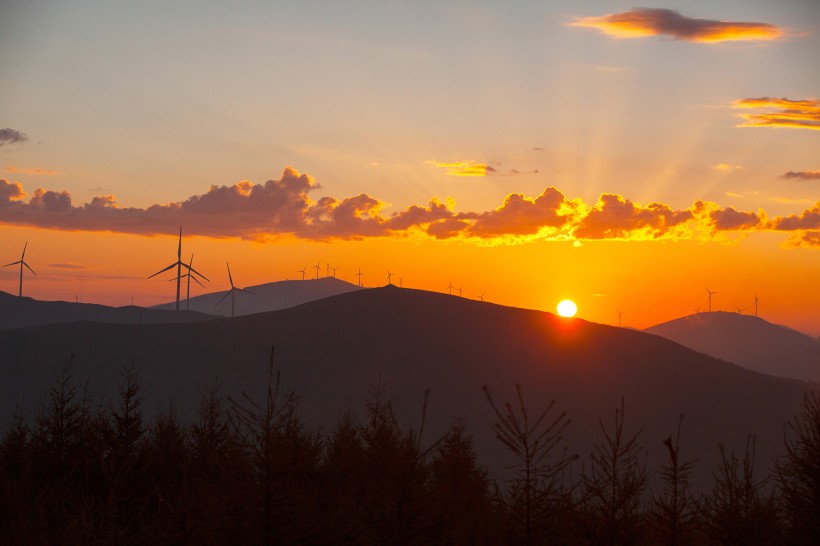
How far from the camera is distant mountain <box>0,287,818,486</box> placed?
107 m

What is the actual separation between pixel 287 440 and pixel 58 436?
82.4 feet

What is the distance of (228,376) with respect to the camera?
120 metres

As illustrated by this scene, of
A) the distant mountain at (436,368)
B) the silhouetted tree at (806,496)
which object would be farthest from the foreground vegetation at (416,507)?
the distant mountain at (436,368)

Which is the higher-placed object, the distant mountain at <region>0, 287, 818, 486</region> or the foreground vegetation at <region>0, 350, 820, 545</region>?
the foreground vegetation at <region>0, 350, 820, 545</region>

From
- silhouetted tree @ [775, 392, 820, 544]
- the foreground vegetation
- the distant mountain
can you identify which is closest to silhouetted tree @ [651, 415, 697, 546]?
the foreground vegetation

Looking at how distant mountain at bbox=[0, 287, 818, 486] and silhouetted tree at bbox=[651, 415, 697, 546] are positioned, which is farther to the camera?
distant mountain at bbox=[0, 287, 818, 486]

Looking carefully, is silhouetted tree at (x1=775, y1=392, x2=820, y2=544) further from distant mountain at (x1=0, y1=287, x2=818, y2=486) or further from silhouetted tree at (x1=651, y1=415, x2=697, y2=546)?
distant mountain at (x1=0, y1=287, x2=818, y2=486)

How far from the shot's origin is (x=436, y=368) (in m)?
124

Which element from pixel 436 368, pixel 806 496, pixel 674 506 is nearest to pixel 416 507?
pixel 674 506

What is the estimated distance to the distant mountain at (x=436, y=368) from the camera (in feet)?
352

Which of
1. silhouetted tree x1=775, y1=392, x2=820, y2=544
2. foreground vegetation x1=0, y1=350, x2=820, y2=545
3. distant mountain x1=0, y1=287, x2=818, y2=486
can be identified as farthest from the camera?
distant mountain x1=0, y1=287, x2=818, y2=486

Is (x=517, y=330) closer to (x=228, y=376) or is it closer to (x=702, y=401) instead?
(x=702, y=401)

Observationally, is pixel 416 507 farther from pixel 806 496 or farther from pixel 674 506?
pixel 806 496

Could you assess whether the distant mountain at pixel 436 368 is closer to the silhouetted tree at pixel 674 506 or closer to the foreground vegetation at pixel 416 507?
the foreground vegetation at pixel 416 507
